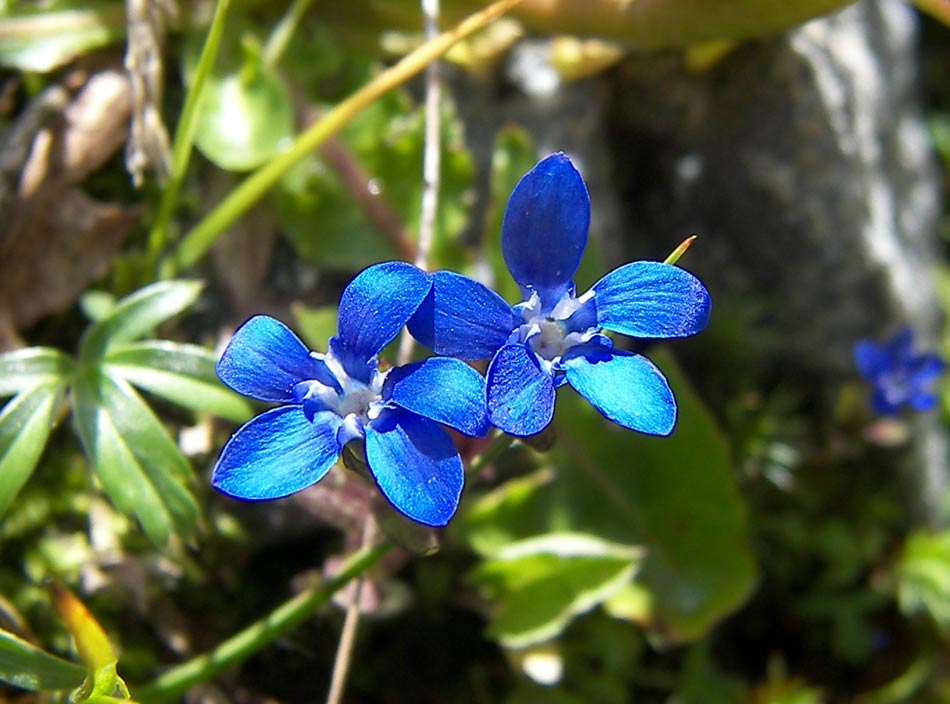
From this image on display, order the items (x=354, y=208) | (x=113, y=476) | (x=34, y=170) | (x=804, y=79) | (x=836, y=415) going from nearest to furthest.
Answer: (x=113, y=476), (x=34, y=170), (x=354, y=208), (x=804, y=79), (x=836, y=415)

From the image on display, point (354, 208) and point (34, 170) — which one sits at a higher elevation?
point (34, 170)

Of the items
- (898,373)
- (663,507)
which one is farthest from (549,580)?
(898,373)

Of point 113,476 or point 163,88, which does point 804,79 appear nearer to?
point 163,88

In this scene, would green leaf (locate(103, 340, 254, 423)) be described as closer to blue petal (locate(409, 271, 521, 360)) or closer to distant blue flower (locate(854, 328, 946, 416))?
blue petal (locate(409, 271, 521, 360))

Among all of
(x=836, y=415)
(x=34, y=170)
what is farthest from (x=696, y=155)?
(x=34, y=170)

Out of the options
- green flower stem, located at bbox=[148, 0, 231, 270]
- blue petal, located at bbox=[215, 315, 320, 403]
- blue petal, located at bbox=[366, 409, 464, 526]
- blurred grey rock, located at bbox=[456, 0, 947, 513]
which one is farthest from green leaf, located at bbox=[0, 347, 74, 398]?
blurred grey rock, located at bbox=[456, 0, 947, 513]

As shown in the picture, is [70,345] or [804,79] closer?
[70,345]

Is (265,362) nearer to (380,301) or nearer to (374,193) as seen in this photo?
(380,301)

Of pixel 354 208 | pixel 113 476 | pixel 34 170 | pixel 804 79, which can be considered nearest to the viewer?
pixel 113 476
